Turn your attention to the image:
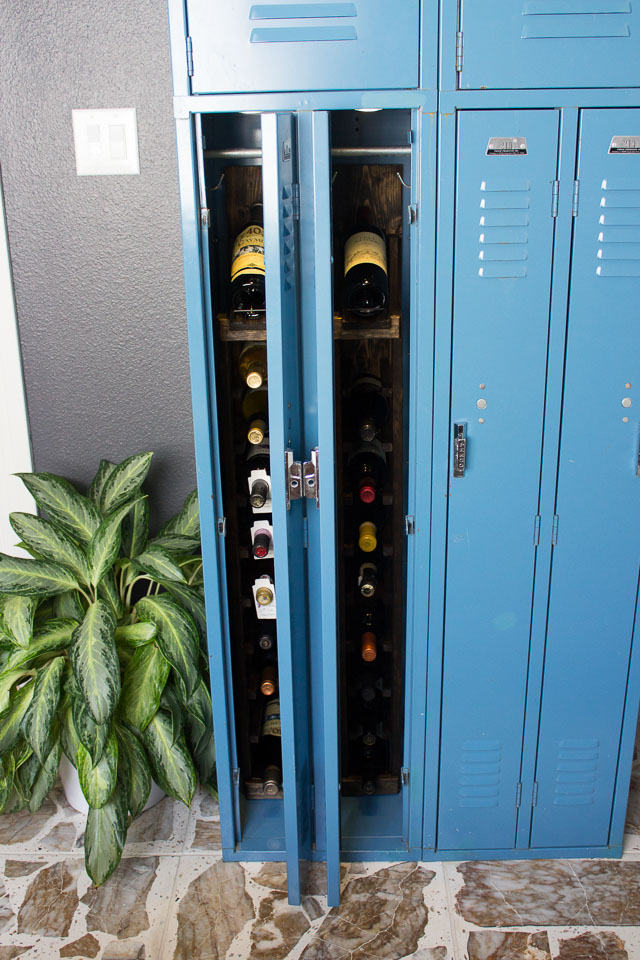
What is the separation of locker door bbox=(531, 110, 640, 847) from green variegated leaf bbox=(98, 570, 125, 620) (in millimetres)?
1155

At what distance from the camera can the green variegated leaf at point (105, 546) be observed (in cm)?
192

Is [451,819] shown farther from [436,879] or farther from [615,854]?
[615,854]

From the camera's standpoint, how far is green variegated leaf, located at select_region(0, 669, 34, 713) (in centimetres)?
192

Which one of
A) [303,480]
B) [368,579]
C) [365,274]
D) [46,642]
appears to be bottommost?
[46,642]

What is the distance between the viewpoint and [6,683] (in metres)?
1.94

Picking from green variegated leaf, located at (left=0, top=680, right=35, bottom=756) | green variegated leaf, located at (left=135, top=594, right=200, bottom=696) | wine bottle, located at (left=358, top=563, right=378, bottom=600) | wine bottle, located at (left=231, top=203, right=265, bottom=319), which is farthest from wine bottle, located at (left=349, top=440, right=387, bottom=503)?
green variegated leaf, located at (left=0, top=680, right=35, bottom=756)

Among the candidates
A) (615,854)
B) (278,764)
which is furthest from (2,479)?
(615,854)

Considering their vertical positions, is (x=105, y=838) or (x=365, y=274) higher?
(x=365, y=274)

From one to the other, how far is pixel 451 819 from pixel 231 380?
1.33 meters

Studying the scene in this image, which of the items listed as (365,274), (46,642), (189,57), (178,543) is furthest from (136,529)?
(189,57)

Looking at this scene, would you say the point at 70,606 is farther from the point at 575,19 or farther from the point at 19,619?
Answer: the point at 575,19

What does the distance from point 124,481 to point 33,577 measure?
354 millimetres

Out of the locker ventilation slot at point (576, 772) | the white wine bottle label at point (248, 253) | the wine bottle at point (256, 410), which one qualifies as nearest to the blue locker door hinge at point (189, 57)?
the white wine bottle label at point (248, 253)

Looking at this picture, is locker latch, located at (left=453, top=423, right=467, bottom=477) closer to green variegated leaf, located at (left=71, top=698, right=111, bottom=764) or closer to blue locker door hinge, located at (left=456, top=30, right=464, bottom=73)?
blue locker door hinge, located at (left=456, top=30, right=464, bottom=73)
